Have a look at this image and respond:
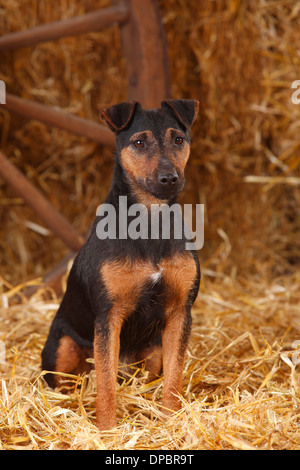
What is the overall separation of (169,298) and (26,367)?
3.23 ft

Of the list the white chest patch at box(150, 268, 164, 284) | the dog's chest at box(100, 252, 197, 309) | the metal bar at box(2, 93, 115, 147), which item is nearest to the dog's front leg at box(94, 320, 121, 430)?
the dog's chest at box(100, 252, 197, 309)

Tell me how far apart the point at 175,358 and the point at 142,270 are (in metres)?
0.40

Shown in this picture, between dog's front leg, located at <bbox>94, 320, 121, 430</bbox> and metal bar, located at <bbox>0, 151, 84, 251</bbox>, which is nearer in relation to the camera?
dog's front leg, located at <bbox>94, 320, 121, 430</bbox>

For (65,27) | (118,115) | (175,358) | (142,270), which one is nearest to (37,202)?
(65,27)

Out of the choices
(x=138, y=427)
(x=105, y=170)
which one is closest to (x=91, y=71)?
(x=105, y=170)

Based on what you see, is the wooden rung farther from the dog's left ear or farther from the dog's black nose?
the dog's black nose

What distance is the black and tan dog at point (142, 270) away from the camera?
246cm

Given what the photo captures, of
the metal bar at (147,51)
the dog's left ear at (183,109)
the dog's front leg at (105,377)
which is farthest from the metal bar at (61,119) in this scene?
the dog's front leg at (105,377)

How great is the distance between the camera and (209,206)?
16.0 ft

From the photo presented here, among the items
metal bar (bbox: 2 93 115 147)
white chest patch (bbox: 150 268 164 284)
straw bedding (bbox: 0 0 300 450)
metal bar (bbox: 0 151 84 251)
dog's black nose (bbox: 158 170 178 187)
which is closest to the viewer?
dog's black nose (bbox: 158 170 178 187)

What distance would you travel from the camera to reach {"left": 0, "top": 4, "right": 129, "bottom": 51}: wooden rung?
11.7 feet

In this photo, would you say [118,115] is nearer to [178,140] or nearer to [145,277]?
[178,140]

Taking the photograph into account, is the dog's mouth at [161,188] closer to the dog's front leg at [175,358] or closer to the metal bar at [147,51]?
the dog's front leg at [175,358]

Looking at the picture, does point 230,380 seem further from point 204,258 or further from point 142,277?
point 204,258
